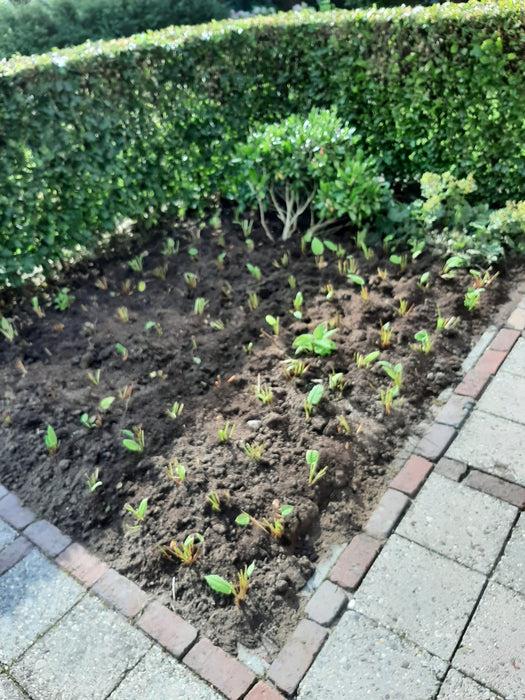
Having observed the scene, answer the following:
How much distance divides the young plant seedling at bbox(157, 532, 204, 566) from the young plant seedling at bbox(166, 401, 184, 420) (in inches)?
32.0

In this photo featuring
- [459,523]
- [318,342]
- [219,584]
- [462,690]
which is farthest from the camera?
[318,342]

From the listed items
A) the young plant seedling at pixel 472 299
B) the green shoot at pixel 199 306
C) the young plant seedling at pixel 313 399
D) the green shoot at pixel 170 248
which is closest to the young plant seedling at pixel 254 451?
the young plant seedling at pixel 313 399

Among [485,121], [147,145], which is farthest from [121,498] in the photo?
[485,121]

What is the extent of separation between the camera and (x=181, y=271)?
4.68 metres

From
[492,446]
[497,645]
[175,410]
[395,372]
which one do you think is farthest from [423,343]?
[497,645]

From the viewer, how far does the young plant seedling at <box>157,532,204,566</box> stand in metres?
2.62

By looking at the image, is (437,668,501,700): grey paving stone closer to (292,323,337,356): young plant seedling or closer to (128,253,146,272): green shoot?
(292,323,337,356): young plant seedling

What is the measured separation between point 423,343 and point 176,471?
181 cm

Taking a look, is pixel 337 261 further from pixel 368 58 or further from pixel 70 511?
pixel 70 511

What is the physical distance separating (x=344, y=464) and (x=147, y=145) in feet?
11.3

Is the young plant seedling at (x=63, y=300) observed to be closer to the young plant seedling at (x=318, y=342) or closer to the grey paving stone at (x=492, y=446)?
the young plant seedling at (x=318, y=342)

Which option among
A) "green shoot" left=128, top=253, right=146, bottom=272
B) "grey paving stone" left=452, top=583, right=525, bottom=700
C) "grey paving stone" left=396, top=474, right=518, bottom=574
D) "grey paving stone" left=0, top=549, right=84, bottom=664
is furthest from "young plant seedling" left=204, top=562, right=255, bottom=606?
"green shoot" left=128, top=253, right=146, bottom=272

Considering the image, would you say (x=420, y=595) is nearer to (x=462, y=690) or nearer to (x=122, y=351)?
(x=462, y=690)

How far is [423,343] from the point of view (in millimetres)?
3705
